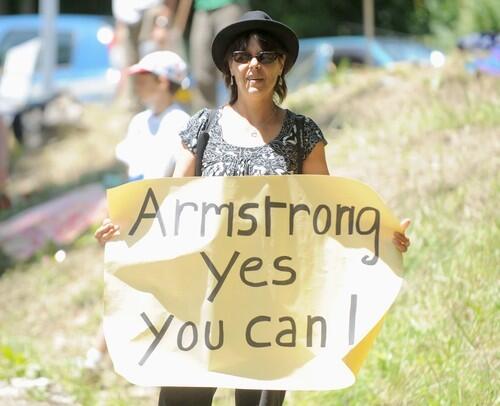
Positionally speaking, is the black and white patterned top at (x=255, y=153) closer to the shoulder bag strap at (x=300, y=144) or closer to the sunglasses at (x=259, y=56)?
the shoulder bag strap at (x=300, y=144)

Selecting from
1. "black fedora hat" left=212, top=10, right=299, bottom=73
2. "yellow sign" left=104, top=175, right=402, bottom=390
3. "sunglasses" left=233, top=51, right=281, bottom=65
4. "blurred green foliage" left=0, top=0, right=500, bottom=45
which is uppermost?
"blurred green foliage" left=0, top=0, right=500, bottom=45

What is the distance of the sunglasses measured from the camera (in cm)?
432

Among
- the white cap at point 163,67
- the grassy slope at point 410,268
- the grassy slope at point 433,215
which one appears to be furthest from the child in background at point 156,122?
the grassy slope at point 433,215

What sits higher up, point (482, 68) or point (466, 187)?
point (482, 68)

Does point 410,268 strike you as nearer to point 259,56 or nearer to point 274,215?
point 274,215

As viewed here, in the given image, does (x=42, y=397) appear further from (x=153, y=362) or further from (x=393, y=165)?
(x=393, y=165)

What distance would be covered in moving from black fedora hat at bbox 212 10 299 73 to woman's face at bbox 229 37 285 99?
2.2 inches

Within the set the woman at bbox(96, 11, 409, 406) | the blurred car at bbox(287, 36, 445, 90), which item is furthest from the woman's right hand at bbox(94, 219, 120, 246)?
the blurred car at bbox(287, 36, 445, 90)

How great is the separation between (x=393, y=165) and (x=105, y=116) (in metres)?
7.03

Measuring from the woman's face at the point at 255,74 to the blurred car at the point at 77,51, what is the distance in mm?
11206

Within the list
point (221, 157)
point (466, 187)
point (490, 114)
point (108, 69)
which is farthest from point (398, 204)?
point (108, 69)

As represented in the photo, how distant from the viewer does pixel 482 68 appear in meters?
9.56

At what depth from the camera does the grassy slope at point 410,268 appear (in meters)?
5.53

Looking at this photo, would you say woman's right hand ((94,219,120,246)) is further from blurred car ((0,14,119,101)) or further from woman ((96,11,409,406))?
blurred car ((0,14,119,101))
